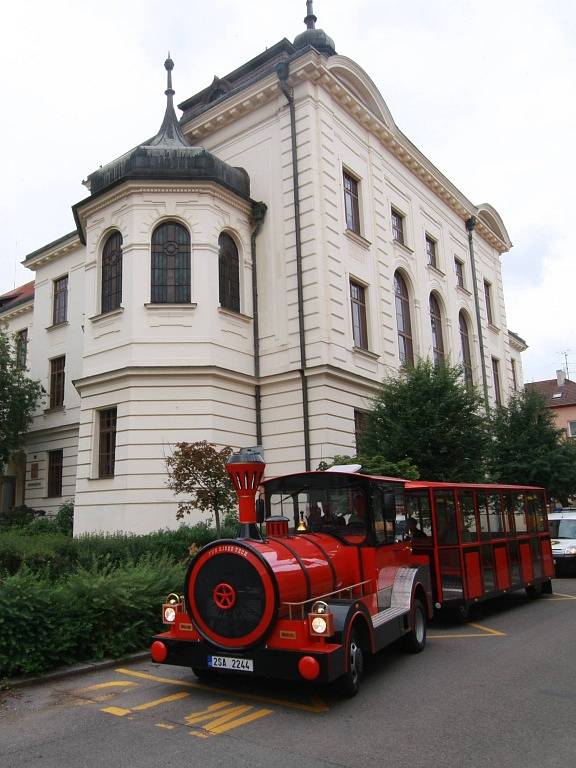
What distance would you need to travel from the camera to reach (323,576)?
289 inches

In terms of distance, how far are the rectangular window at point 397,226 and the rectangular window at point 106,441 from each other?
1260 cm

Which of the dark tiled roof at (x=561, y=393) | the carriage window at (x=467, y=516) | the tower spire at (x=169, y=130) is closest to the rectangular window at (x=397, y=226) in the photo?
the tower spire at (x=169, y=130)

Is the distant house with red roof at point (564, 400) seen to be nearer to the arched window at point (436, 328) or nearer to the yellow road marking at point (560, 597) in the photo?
the arched window at point (436, 328)

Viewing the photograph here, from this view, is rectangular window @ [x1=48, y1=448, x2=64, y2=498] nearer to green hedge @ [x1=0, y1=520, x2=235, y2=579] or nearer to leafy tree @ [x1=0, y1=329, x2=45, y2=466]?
leafy tree @ [x1=0, y1=329, x2=45, y2=466]

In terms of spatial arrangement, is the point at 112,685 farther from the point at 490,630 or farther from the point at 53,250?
the point at 53,250

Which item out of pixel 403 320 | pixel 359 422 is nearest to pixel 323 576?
pixel 359 422

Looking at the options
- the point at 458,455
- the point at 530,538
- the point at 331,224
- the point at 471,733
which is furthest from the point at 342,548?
the point at 331,224

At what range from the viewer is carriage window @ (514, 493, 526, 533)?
13742mm

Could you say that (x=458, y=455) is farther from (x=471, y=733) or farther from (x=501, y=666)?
(x=471, y=733)

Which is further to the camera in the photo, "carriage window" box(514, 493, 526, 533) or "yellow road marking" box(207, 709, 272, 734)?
"carriage window" box(514, 493, 526, 533)

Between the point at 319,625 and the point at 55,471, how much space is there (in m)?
21.8

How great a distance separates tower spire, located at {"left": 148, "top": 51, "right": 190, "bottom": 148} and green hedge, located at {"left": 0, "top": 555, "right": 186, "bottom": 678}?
577 inches

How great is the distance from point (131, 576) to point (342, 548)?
9.87 feet

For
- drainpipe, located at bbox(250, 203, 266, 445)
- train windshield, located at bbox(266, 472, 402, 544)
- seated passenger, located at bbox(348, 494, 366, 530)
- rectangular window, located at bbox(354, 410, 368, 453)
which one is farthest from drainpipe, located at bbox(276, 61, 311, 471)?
seated passenger, located at bbox(348, 494, 366, 530)
